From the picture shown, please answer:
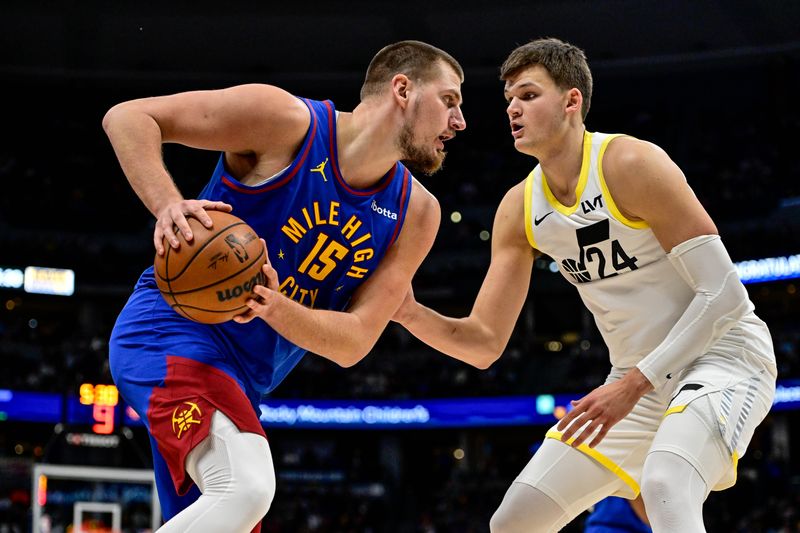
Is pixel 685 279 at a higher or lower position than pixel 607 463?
higher

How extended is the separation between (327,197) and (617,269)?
3.97ft

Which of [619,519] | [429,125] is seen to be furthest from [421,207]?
[619,519]

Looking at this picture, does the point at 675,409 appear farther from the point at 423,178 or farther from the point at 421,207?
the point at 423,178

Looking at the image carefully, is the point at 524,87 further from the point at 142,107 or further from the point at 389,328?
the point at 389,328

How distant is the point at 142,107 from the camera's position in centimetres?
346

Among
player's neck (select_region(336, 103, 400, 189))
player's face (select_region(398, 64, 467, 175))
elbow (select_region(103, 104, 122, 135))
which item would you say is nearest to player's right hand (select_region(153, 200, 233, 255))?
elbow (select_region(103, 104, 122, 135))

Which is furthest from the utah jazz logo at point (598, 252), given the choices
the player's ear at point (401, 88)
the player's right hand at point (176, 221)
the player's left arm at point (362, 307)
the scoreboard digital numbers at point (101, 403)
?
the scoreboard digital numbers at point (101, 403)

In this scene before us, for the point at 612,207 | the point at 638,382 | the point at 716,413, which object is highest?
the point at 612,207

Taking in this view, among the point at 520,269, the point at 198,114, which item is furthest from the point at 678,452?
the point at 198,114

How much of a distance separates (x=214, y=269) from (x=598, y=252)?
1.63 metres

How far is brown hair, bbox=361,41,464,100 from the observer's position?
13.2ft

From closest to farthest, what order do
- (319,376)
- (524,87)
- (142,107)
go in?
(142,107) → (524,87) → (319,376)

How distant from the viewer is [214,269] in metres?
3.12

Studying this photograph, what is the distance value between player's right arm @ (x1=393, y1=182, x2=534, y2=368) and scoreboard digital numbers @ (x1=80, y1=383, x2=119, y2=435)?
9946 millimetres
